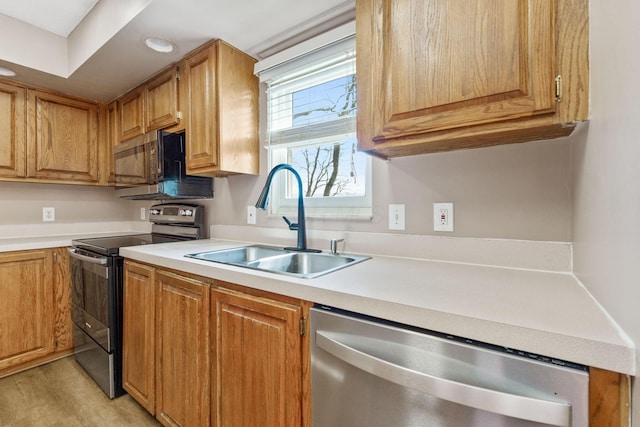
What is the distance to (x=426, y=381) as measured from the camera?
658 millimetres

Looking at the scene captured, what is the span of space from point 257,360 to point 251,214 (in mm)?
1046

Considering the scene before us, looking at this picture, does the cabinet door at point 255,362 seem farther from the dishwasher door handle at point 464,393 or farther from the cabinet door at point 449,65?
the cabinet door at point 449,65

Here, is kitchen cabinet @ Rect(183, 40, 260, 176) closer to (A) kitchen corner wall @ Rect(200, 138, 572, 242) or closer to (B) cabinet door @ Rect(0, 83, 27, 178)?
(A) kitchen corner wall @ Rect(200, 138, 572, 242)

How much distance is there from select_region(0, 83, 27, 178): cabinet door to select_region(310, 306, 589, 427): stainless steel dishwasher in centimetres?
256

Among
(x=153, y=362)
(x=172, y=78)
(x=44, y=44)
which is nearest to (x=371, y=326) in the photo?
(x=153, y=362)

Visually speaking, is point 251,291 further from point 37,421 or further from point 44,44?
point 44,44

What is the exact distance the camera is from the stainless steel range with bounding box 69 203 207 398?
5.66 ft

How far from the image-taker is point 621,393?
20.9 inches

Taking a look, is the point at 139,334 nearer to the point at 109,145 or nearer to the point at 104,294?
the point at 104,294

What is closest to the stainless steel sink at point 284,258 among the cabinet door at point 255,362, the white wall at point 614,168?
the cabinet door at point 255,362

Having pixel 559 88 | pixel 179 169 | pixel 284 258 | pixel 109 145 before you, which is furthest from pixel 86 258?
pixel 559 88

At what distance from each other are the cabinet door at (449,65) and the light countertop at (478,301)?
0.49m

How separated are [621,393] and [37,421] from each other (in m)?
2.46

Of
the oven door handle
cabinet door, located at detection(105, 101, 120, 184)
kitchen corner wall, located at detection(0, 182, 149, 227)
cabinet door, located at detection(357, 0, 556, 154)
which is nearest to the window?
cabinet door, located at detection(357, 0, 556, 154)
